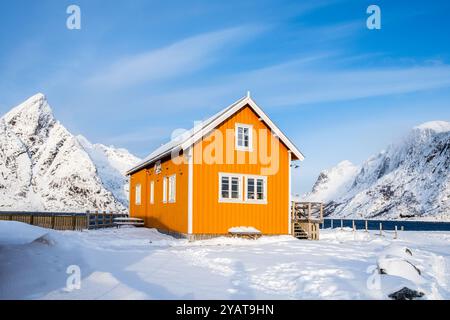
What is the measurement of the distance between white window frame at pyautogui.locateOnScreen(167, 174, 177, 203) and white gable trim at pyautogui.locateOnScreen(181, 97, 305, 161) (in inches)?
129

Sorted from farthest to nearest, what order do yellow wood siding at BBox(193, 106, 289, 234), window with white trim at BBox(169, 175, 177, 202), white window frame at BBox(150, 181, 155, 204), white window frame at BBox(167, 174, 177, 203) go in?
white window frame at BBox(150, 181, 155, 204)
window with white trim at BBox(169, 175, 177, 202)
white window frame at BBox(167, 174, 177, 203)
yellow wood siding at BBox(193, 106, 289, 234)

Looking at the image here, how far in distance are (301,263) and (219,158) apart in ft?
33.4

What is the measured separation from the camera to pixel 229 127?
23.8 m

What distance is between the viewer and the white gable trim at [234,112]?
2247 cm

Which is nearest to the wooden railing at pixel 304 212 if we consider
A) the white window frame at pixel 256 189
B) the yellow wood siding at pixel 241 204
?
the yellow wood siding at pixel 241 204

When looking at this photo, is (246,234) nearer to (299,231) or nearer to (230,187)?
(230,187)

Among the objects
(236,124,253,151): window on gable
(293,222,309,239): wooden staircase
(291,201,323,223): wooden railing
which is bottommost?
(293,222,309,239): wooden staircase

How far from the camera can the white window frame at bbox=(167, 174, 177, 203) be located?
81.1 feet

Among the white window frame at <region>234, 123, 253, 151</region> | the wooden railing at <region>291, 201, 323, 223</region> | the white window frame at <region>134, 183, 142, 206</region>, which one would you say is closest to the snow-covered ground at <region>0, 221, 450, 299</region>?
the white window frame at <region>234, 123, 253, 151</region>

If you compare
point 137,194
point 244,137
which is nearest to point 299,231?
point 244,137

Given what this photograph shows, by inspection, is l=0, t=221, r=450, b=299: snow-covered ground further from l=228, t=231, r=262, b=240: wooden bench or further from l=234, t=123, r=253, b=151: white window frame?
l=234, t=123, r=253, b=151: white window frame

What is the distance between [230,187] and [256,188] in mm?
1567
